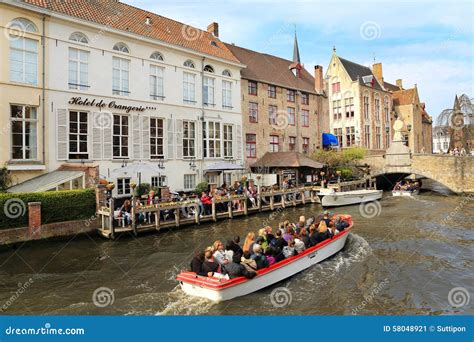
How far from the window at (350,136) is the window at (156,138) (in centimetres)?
2608

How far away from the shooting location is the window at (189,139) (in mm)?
21391

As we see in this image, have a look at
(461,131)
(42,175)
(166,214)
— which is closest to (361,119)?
(461,131)

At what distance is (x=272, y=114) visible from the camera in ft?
92.0

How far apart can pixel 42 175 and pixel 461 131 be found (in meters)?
35.0

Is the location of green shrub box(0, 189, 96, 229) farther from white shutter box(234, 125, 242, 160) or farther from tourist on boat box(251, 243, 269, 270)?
white shutter box(234, 125, 242, 160)

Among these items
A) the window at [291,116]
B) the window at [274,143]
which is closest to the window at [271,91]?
the window at [291,116]

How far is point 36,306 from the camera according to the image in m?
7.59

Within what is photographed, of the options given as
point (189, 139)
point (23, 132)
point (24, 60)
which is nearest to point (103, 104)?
point (24, 60)

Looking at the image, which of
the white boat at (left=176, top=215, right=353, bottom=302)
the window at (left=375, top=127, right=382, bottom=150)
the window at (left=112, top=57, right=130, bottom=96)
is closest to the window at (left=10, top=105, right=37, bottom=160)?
the window at (left=112, top=57, right=130, bottom=96)

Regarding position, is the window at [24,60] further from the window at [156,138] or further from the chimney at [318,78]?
the chimney at [318,78]

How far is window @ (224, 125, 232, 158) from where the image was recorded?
79.1 feet

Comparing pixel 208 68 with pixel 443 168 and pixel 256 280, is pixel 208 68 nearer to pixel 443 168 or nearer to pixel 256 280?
pixel 256 280

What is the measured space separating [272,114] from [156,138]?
1141 centimetres

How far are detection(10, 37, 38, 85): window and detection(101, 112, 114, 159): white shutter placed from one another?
348 centimetres
